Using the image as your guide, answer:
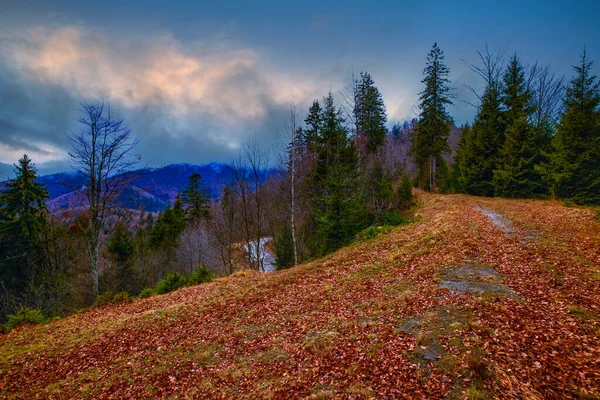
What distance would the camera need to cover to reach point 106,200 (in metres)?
15.5

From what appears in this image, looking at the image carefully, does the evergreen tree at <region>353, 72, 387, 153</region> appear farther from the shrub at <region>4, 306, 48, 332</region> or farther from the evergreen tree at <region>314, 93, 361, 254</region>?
the shrub at <region>4, 306, 48, 332</region>

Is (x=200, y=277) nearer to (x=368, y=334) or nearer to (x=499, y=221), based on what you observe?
(x=368, y=334)

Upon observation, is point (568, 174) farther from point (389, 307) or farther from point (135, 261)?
point (135, 261)

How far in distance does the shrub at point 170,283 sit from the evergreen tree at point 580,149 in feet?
81.6

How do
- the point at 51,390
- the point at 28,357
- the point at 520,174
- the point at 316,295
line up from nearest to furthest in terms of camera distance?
the point at 51,390
the point at 28,357
the point at 316,295
the point at 520,174

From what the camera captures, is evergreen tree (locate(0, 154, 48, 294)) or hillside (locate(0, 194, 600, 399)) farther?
evergreen tree (locate(0, 154, 48, 294))

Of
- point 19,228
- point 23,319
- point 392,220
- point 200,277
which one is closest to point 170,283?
point 200,277

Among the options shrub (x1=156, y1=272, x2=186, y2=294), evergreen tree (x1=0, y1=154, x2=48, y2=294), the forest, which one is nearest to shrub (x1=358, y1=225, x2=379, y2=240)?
the forest

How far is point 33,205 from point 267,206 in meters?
21.3

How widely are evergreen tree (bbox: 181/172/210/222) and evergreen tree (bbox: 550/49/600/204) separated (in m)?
38.8

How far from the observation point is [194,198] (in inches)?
1567

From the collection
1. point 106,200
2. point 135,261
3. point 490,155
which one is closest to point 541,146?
point 490,155

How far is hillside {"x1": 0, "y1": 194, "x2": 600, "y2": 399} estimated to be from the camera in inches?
166

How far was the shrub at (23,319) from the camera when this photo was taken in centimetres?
911
